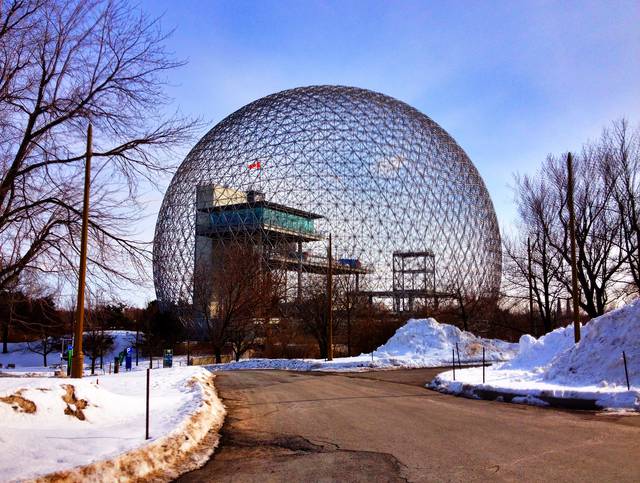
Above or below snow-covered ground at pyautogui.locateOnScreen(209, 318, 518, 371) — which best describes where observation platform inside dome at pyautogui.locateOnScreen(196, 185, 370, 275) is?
above

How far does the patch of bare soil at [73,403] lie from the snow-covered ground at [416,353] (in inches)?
793

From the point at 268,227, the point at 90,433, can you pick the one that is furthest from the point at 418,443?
the point at 268,227

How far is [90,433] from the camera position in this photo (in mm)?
7188

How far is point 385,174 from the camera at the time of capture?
188ft

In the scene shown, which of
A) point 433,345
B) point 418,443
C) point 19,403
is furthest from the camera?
point 433,345

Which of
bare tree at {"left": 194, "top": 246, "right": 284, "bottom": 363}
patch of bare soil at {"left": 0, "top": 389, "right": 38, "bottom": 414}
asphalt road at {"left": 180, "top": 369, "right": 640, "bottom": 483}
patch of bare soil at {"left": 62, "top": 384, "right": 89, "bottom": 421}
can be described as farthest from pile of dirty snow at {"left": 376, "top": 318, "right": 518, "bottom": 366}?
patch of bare soil at {"left": 0, "top": 389, "right": 38, "bottom": 414}

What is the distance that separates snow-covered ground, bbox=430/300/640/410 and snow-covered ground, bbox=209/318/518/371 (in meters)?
12.0

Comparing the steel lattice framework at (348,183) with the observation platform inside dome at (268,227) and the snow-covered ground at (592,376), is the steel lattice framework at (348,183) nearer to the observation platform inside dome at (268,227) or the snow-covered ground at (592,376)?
the observation platform inside dome at (268,227)

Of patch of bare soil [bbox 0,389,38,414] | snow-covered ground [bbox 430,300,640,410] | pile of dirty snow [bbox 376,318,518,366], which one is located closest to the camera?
patch of bare soil [bbox 0,389,38,414]

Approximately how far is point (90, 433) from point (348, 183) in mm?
48211

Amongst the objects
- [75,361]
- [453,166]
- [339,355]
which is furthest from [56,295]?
[453,166]

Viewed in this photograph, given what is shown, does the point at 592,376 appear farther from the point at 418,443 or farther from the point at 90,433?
the point at 90,433

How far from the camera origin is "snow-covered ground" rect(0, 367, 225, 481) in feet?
18.4

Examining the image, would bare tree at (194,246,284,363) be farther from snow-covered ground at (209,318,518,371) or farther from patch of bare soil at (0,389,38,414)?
patch of bare soil at (0,389,38,414)
